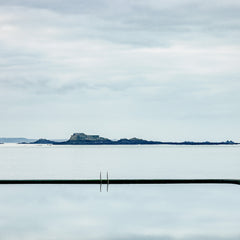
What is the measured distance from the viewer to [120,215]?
910 inches

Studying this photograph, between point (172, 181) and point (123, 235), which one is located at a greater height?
point (172, 181)

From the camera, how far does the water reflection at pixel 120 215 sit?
18.4 m

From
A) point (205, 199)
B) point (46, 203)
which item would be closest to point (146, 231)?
point (46, 203)

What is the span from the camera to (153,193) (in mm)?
32594

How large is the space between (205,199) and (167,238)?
11.8 m

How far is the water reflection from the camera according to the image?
1838 centimetres

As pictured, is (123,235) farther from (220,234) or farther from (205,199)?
(205,199)

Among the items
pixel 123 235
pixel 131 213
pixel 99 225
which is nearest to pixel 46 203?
pixel 131 213

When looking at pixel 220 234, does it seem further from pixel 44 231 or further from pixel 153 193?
pixel 153 193

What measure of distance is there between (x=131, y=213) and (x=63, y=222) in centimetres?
396

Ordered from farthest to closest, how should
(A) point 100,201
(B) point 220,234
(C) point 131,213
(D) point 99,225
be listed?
(A) point 100,201 < (C) point 131,213 < (D) point 99,225 < (B) point 220,234

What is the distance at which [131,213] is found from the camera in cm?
2380

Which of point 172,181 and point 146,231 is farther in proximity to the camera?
point 172,181

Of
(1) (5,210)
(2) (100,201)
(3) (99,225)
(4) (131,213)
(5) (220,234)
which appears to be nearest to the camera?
(5) (220,234)
